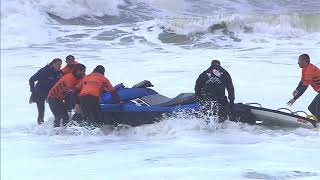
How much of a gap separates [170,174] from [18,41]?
21.7 m

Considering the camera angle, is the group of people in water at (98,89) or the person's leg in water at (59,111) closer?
the group of people in water at (98,89)

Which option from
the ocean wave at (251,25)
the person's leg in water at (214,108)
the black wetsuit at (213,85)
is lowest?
the person's leg in water at (214,108)

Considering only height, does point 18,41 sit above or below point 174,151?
above

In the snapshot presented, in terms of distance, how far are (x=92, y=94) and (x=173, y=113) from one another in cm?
110

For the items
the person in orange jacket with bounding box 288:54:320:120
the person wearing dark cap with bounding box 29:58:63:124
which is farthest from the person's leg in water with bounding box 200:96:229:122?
the person wearing dark cap with bounding box 29:58:63:124

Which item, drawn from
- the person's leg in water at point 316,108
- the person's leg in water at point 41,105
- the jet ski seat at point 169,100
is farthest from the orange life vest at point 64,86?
the person's leg in water at point 316,108

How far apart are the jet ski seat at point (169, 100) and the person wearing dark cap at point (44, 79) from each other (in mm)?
1602

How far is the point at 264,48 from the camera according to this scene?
24.2 metres

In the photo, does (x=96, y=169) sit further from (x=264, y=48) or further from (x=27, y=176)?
(x=264, y=48)

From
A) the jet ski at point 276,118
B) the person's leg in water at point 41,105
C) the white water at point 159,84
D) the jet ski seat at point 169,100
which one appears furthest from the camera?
the person's leg in water at point 41,105

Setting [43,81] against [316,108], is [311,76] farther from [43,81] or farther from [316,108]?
[43,81]

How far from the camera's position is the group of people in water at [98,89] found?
766 cm

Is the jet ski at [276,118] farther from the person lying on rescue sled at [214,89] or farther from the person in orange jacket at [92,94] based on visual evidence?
the person in orange jacket at [92,94]

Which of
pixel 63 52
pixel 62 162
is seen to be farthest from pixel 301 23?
pixel 62 162
